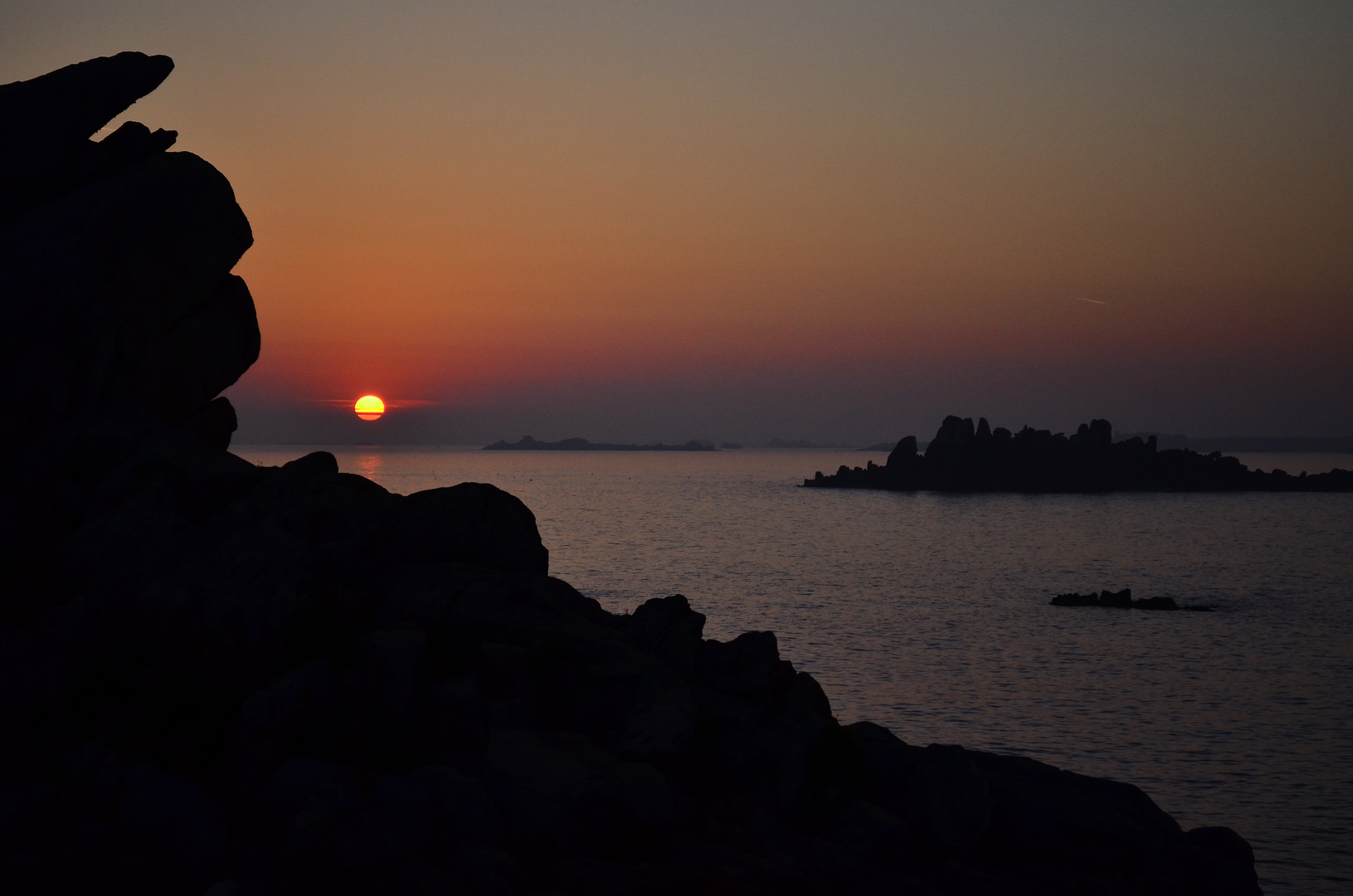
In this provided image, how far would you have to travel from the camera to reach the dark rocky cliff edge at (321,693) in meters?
18.2

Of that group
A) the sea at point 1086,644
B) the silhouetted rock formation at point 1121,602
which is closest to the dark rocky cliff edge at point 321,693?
the sea at point 1086,644

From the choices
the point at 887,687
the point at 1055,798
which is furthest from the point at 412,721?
the point at 887,687

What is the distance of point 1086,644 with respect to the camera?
59531 millimetres

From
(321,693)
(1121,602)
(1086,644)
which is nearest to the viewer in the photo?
(321,693)

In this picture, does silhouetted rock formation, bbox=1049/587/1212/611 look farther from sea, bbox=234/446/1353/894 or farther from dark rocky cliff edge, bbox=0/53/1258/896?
dark rocky cliff edge, bbox=0/53/1258/896

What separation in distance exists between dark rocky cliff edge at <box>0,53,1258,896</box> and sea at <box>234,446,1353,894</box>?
11.3m

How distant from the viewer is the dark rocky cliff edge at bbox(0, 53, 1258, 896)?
59.7ft

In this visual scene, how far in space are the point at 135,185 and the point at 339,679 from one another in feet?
55.7

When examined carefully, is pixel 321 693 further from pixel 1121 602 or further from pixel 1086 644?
pixel 1121 602

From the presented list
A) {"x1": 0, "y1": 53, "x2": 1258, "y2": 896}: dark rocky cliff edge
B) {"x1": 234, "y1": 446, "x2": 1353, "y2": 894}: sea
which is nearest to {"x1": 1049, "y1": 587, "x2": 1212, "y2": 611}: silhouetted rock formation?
{"x1": 234, "y1": 446, "x2": 1353, "y2": 894}: sea

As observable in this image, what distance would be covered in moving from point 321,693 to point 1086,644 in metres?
50.9

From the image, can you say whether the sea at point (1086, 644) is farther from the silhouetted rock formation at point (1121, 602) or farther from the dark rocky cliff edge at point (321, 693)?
the dark rocky cliff edge at point (321, 693)

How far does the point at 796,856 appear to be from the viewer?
1952cm

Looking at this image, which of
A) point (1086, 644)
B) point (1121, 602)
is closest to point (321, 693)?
point (1086, 644)
